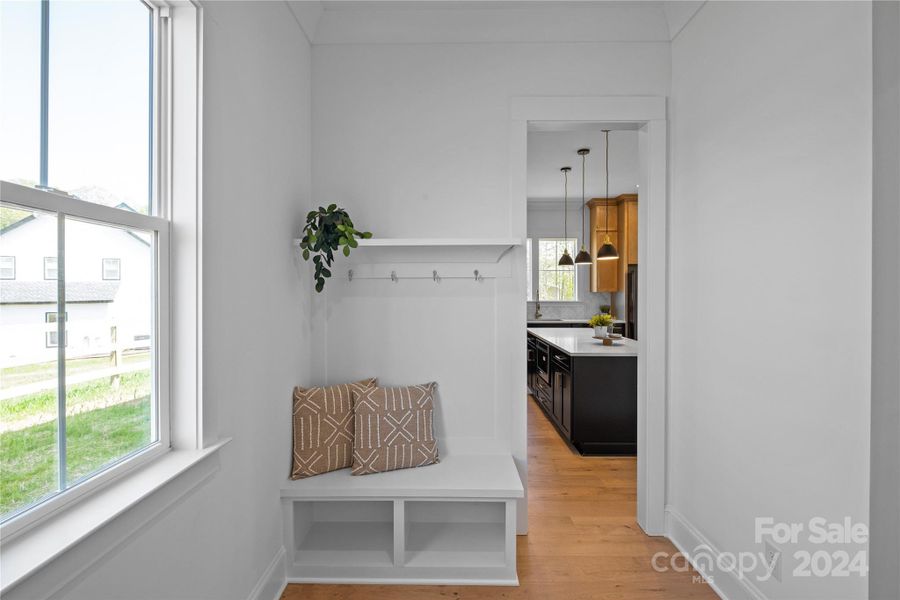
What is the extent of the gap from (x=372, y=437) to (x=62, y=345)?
1385mm

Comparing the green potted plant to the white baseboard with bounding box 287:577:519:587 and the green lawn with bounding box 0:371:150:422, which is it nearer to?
the white baseboard with bounding box 287:577:519:587

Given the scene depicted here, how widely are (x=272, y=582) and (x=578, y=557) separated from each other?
4.54 ft

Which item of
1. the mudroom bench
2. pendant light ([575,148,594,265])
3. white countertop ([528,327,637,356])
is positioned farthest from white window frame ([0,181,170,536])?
pendant light ([575,148,594,265])

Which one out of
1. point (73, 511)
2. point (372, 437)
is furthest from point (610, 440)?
point (73, 511)

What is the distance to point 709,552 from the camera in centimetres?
212

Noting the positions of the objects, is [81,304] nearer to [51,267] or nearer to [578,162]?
[51,267]

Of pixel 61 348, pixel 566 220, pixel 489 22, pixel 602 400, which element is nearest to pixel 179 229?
pixel 61 348

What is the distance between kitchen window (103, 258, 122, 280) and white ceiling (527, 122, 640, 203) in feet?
9.48

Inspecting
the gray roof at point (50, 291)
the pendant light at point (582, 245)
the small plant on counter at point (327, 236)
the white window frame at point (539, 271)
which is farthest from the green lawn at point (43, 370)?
the white window frame at point (539, 271)

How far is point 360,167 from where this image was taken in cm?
253

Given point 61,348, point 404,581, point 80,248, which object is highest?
point 80,248

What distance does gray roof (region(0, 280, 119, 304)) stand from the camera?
37.6 inches

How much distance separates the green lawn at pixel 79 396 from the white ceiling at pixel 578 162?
2.97 m

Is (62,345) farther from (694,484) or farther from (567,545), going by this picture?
(694,484)
